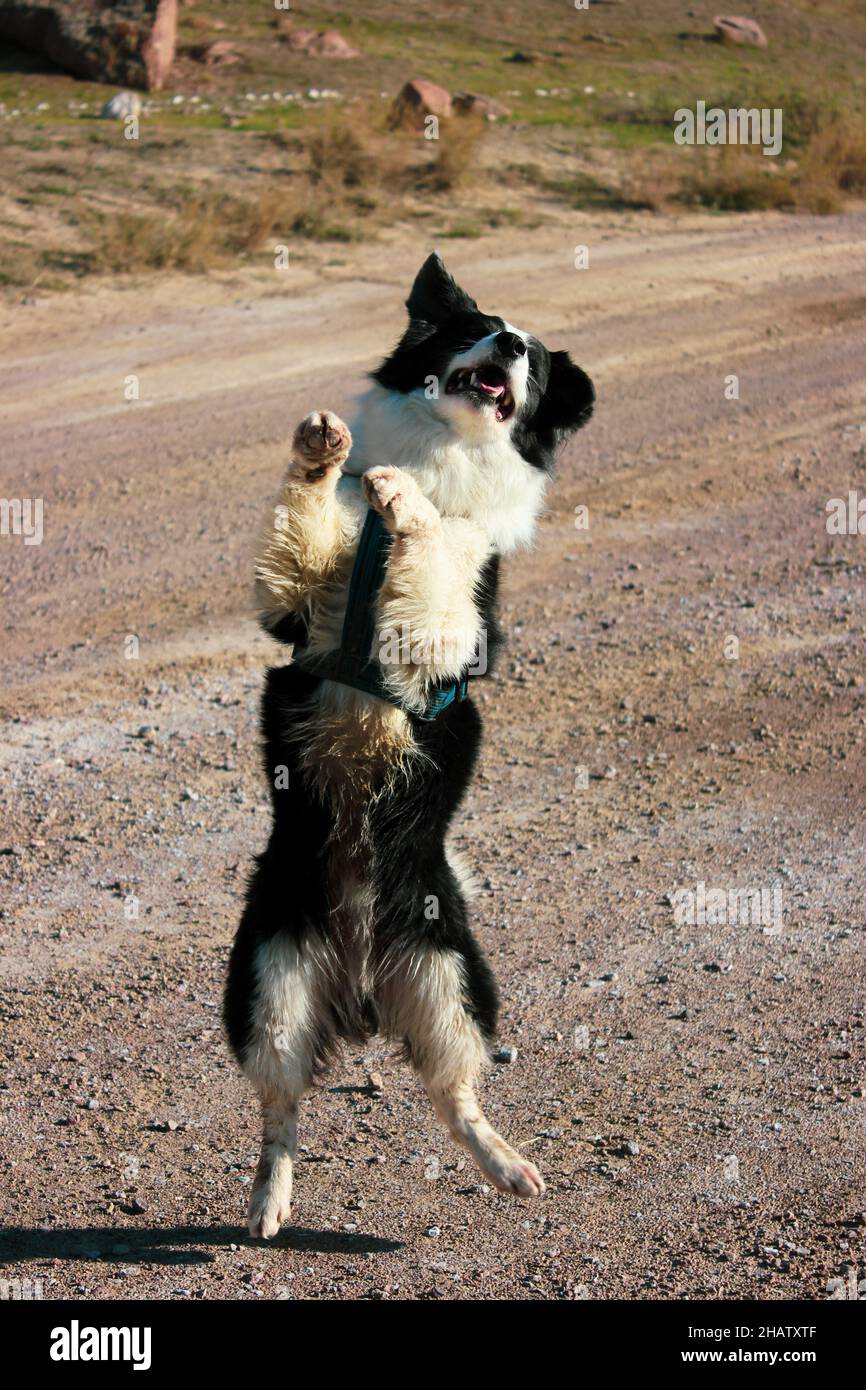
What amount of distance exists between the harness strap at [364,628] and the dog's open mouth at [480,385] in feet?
1.51

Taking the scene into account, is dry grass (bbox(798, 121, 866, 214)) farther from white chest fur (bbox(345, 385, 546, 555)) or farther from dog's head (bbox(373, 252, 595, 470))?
white chest fur (bbox(345, 385, 546, 555))

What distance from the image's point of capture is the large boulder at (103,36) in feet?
70.4

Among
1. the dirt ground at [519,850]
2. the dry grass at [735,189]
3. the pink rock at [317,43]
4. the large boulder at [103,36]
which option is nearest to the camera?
the dirt ground at [519,850]

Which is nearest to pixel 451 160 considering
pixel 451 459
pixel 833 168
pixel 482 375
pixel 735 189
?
pixel 735 189

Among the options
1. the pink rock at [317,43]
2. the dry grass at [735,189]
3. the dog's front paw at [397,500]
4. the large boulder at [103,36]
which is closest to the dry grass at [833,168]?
the dry grass at [735,189]

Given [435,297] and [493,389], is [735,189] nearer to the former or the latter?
[435,297]

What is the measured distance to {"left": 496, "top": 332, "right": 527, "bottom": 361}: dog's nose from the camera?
15.1ft

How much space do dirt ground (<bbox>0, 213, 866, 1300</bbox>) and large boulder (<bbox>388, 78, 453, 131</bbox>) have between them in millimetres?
7299

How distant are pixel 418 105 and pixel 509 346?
17371 millimetres

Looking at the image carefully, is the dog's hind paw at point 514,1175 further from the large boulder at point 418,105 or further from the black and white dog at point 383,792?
the large boulder at point 418,105

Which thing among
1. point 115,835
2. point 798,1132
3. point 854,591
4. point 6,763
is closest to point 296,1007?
point 798,1132

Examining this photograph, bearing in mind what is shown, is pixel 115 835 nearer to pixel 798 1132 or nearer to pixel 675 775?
pixel 675 775

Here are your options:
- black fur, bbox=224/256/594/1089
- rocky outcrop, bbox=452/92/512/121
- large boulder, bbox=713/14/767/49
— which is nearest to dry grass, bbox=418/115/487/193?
rocky outcrop, bbox=452/92/512/121

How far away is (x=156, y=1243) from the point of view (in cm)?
474
